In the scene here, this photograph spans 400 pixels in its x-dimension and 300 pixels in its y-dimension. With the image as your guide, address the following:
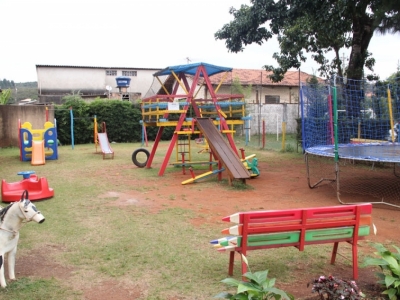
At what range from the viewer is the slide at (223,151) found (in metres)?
8.53

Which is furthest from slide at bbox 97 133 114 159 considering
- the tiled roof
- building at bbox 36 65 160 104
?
building at bbox 36 65 160 104

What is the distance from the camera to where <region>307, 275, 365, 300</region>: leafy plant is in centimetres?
293

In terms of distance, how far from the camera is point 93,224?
575 centimetres

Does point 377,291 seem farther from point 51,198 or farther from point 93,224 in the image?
point 51,198

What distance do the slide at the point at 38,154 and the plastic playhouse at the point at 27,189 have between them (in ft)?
17.4

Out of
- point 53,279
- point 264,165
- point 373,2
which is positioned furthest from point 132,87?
point 53,279

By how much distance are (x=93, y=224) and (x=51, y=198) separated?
209 cm

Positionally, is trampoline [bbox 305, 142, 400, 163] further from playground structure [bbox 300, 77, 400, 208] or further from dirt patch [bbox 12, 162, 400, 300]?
dirt patch [bbox 12, 162, 400, 300]

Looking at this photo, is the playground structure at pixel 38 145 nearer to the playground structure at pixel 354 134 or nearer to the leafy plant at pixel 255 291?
the playground structure at pixel 354 134

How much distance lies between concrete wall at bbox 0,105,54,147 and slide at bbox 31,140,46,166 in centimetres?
620

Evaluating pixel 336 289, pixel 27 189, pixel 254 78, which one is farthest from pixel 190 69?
pixel 254 78

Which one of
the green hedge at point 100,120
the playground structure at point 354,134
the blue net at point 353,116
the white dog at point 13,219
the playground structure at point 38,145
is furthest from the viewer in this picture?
the green hedge at point 100,120

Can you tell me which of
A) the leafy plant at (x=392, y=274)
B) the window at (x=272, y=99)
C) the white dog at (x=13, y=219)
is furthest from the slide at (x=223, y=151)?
the window at (x=272, y=99)

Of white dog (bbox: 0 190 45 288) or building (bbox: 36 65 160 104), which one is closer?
white dog (bbox: 0 190 45 288)
